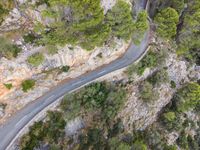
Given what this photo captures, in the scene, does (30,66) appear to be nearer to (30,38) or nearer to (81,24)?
(30,38)

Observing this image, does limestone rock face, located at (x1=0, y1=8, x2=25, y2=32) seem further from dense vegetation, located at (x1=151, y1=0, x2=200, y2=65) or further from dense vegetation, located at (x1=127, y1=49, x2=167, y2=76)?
dense vegetation, located at (x1=151, y1=0, x2=200, y2=65)

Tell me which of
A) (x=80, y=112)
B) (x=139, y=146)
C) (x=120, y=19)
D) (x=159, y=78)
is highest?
(x=120, y=19)

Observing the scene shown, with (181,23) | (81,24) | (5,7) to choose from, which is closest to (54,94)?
(81,24)

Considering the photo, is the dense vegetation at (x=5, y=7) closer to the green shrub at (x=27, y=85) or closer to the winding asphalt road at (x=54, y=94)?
the green shrub at (x=27, y=85)

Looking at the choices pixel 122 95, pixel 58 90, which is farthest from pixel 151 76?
pixel 58 90

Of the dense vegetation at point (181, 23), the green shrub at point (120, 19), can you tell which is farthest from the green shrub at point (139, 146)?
the dense vegetation at point (181, 23)

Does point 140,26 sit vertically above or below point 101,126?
above

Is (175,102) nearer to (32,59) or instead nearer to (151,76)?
(151,76)
